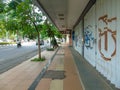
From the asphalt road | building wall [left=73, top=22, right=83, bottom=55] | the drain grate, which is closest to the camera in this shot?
the drain grate

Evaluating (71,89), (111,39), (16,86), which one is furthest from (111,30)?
(16,86)

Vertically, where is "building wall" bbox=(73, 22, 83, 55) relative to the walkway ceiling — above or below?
below

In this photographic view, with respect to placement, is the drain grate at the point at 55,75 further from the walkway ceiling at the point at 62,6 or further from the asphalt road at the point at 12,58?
the walkway ceiling at the point at 62,6

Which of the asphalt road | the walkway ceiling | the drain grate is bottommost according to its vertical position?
the asphalt road

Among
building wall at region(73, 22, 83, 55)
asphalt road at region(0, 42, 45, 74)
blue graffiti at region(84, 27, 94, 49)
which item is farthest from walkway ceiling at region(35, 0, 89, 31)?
asphalt road at region(0, 42, 45, 74)

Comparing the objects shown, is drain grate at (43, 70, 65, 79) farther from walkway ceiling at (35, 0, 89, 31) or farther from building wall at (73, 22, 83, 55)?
building wall at (73, 22, 83, 55)

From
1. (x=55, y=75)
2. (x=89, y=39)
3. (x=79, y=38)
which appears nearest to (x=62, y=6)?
(x=89, y=39)

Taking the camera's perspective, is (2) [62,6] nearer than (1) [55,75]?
No

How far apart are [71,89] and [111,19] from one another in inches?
109

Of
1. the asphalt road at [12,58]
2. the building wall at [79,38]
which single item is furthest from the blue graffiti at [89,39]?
the building wall at [79,38]

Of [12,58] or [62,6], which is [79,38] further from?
[62,6]

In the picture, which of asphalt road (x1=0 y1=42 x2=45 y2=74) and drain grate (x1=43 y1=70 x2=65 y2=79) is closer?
drain grate (x1=43 y1=70 x2=65 y2=79)

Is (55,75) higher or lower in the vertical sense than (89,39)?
lower

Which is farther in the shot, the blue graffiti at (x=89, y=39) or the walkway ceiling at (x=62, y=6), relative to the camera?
the blue graffiti at (x=89, y=39)
